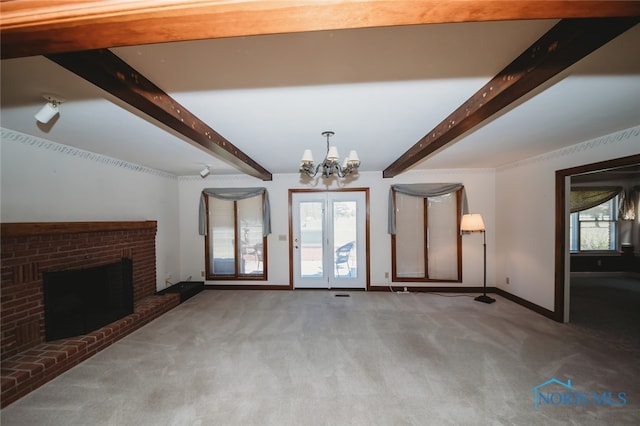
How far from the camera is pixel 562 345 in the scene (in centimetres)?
270

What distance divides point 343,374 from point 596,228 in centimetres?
777

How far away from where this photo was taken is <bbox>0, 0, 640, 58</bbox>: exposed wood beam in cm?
78

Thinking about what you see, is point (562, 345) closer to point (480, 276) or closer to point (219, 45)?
point (480, 276)

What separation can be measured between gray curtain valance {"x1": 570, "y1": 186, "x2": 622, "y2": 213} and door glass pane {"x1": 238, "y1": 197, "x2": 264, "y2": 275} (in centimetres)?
749

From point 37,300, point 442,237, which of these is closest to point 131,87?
point 37,300

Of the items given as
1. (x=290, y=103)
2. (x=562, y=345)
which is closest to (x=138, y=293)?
(x=290, y=103)

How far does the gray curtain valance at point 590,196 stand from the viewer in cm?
585

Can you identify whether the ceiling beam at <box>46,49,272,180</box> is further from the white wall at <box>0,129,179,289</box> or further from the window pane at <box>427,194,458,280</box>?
the window pane at <box>427,194,458,280</box>

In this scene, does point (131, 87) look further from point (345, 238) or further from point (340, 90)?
point (345, 238)

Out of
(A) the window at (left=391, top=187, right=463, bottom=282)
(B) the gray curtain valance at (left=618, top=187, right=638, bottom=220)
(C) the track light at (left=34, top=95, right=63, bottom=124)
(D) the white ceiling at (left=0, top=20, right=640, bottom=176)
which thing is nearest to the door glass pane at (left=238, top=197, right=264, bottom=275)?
(D) the white ceiling at (left=0, top=20, right=640, bottom=176)

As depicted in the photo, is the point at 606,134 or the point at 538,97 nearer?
the point at 538,97

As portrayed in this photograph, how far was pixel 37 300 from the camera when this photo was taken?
8.14 ft

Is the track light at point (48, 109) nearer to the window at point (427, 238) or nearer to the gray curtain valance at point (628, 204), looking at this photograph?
the window at point (427, 238)

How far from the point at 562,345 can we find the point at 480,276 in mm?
1936
